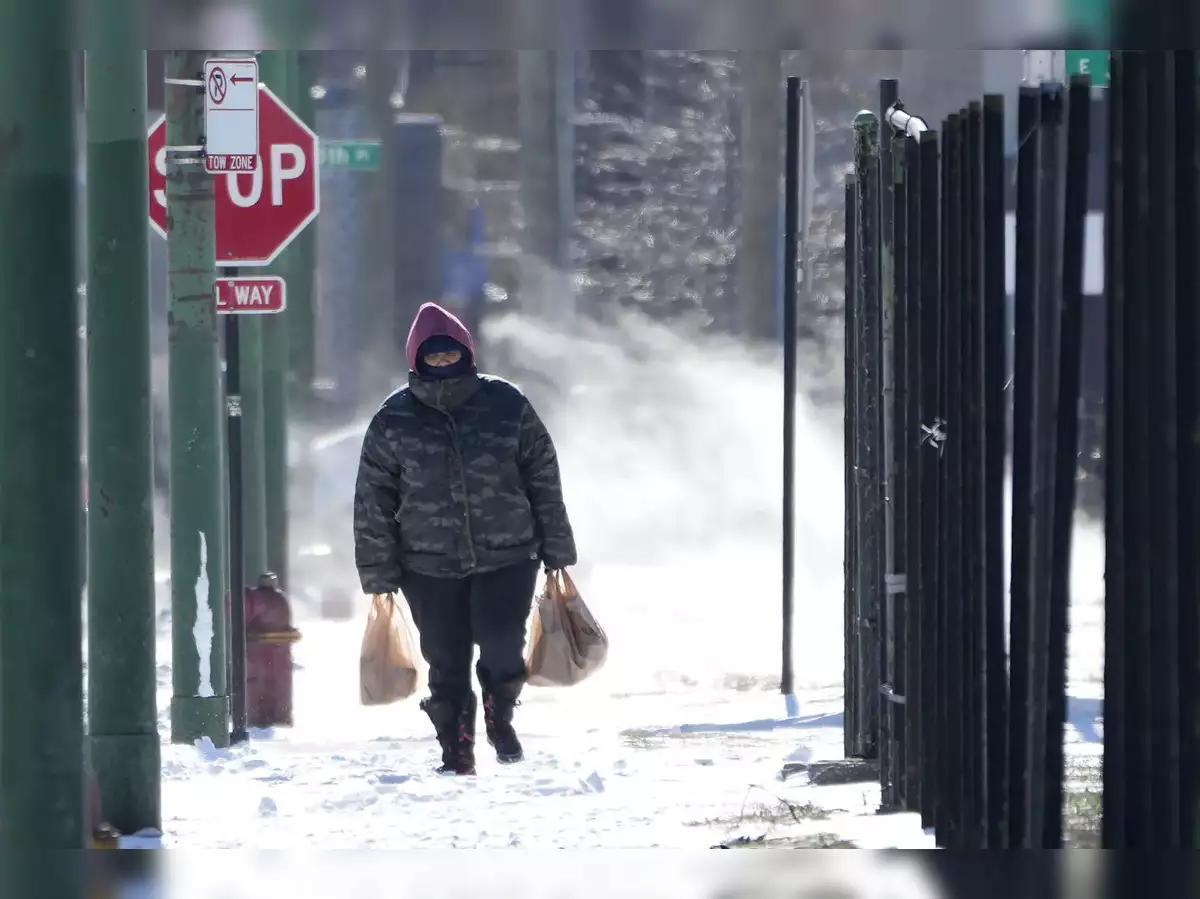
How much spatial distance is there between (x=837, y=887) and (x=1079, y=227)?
191 centimetres

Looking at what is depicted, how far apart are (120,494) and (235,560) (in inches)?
144

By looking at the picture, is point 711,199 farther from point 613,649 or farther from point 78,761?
A: point 78,761

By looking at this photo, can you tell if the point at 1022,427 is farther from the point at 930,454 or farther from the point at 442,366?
the point at 442,366

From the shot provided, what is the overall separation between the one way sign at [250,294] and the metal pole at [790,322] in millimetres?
2648

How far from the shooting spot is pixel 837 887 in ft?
24.7

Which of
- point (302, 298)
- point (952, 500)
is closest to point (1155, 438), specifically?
point (952, 500)

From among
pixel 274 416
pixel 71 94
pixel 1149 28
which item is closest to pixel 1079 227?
pixel 1149 28

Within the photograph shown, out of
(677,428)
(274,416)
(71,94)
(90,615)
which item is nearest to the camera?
(71,94)

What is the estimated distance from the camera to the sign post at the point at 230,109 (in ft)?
36.0

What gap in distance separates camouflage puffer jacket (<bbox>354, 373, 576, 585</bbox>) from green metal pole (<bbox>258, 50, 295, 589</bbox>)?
518cm

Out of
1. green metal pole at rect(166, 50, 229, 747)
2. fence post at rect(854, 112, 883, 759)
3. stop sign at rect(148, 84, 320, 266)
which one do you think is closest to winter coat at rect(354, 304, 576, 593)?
fence post at rect(854, 112, 883, 759)

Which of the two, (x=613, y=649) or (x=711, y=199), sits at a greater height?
(x=711, y=199)

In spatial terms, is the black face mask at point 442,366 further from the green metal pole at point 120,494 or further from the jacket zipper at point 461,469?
the green metal pole at point 120,494

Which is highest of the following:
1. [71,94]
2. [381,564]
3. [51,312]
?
[71,94]
